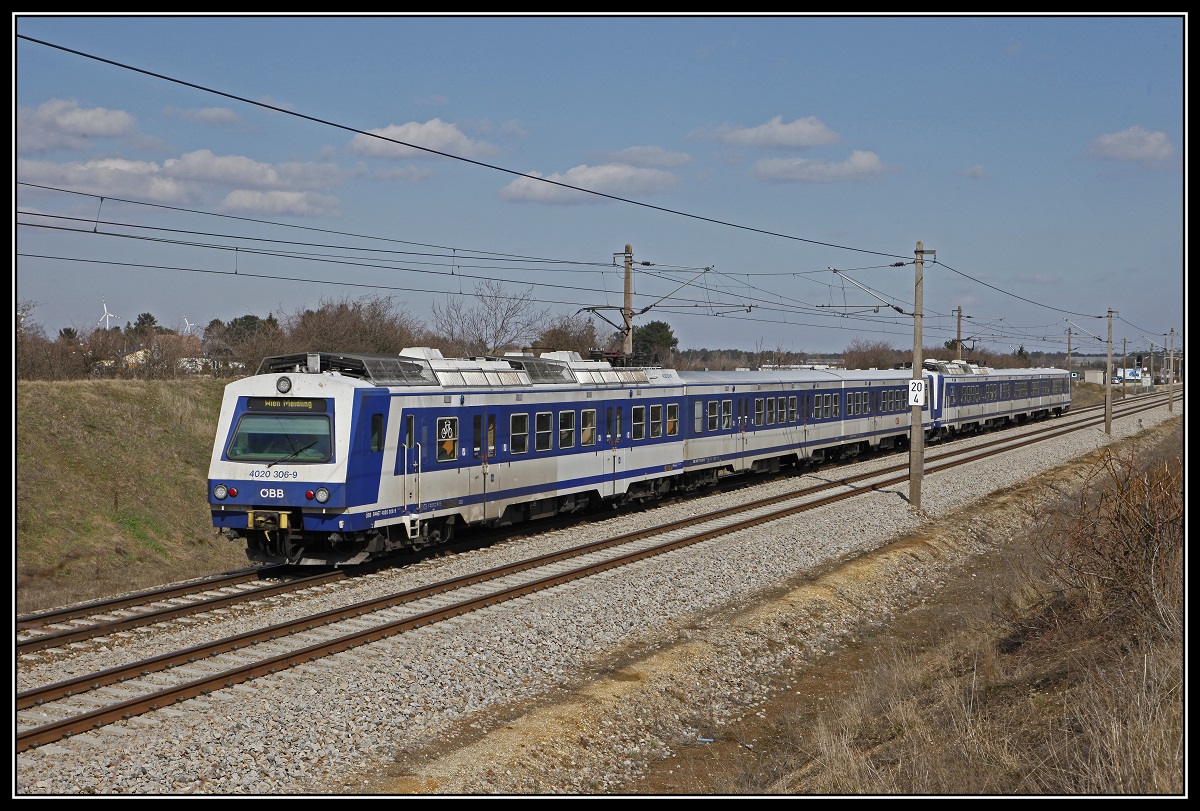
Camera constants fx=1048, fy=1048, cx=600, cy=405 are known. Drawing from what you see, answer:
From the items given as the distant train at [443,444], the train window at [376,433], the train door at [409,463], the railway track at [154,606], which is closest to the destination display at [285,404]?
the distant train at [443,444]

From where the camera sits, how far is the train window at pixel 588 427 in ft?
68.0

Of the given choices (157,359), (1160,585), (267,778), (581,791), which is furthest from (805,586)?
(157,359)

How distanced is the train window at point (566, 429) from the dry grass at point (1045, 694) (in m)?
7.77

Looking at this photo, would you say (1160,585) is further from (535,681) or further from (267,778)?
(267,778)

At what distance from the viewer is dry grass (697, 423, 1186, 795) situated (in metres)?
7.72

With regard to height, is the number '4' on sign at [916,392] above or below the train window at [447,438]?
above

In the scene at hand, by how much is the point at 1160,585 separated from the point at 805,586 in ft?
19.9

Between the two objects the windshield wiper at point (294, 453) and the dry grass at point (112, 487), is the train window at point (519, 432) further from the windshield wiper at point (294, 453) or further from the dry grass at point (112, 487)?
the dry grass at point (112, 487)

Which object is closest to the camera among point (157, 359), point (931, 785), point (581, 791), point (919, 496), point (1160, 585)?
point (931, 785)

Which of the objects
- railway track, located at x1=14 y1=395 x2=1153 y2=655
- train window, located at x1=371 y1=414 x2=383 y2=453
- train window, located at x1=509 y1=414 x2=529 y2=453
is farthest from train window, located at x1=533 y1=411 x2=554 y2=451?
railway track, located at x1=14 y1=395 x2=1153 y2=655

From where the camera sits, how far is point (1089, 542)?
41.1ft

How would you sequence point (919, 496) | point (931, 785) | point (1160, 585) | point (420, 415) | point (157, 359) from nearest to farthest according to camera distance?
1. point (931, 785)
2. point (1160, 585)
3. point (420, 415)
4. point (919, 496)
5. point (157, 359)

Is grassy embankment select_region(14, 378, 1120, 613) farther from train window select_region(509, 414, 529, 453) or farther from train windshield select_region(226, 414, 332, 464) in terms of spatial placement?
train window select_region(509, 414, 529, 453)

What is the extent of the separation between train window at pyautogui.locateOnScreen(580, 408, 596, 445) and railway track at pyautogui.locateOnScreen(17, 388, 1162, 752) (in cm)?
229
